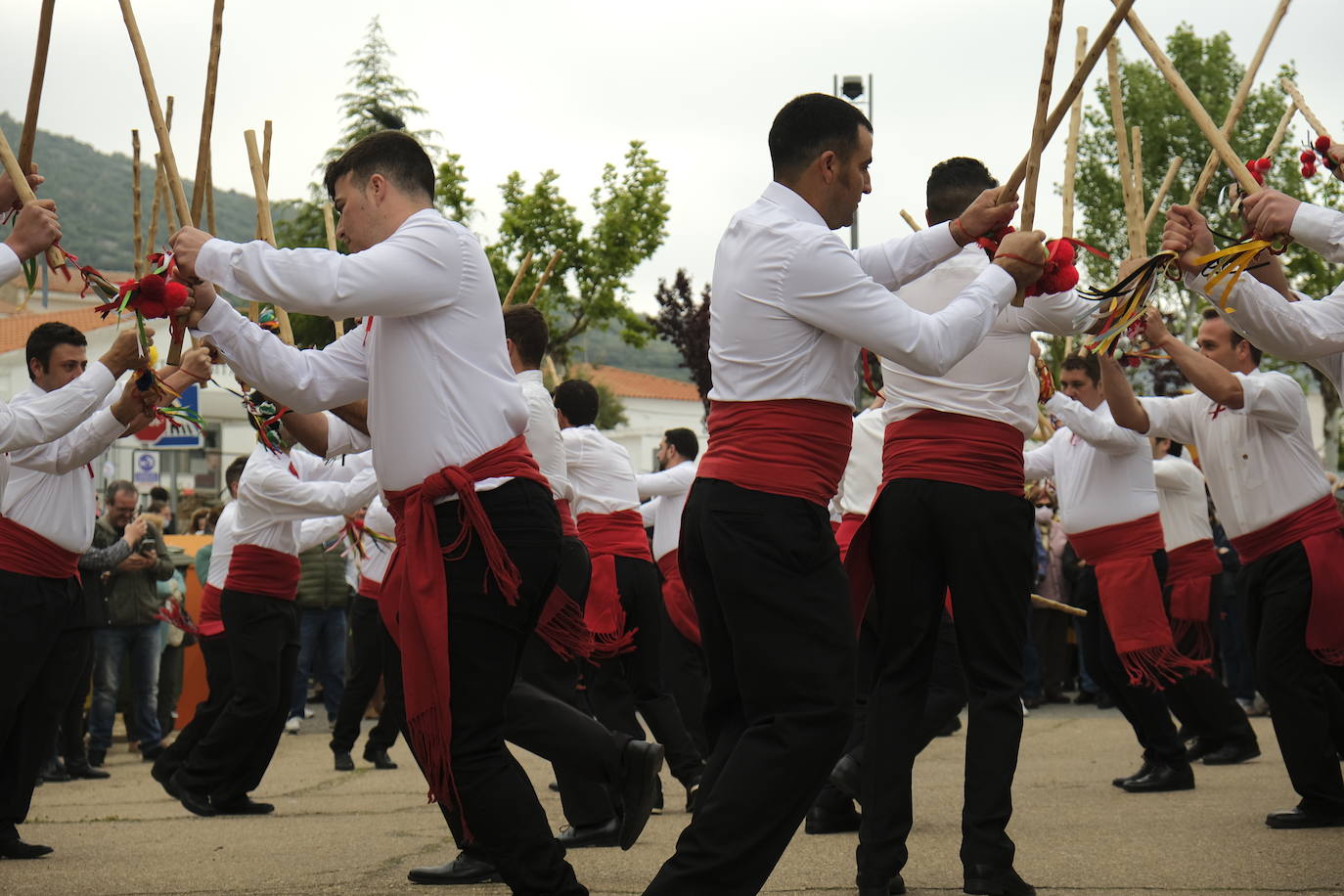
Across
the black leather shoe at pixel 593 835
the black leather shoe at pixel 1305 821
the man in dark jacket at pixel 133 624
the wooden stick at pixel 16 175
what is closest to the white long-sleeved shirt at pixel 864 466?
the black leather shoe at pixel 593 835

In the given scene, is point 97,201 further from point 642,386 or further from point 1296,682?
point 1296,682

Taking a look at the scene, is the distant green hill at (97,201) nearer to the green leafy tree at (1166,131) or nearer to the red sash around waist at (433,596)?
the green leafy tree at (1166,131)

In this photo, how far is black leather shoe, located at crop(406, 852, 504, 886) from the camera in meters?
5.26

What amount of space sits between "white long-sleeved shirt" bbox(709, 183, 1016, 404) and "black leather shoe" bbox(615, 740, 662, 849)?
1.44 metres

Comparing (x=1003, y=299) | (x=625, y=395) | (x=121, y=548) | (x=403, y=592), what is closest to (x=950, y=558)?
(x=1003, y=299)

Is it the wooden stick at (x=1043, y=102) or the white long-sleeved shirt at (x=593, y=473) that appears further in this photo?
the white long-sleeved shirt at (x=593, y=473)

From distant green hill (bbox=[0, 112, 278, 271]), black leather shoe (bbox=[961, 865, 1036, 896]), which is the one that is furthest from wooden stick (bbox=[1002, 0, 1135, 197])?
distant green hill (bbox=[0, 112, 278, 271])

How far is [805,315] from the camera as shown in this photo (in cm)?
378

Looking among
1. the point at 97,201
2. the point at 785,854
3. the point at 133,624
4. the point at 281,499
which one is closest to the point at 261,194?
the point at 281,499

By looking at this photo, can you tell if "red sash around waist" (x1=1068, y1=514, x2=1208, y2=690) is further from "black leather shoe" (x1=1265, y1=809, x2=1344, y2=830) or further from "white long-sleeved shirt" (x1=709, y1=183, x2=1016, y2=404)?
"white long-sleeved shirt" (x1=709, y1=183, x2=1016, y2=404)

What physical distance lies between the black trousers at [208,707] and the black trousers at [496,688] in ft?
15.3

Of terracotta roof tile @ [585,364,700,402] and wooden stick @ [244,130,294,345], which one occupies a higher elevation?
wooden stick @ [244,130,294,345]

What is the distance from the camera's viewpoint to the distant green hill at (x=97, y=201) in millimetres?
138125

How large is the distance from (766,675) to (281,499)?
4.64 m
